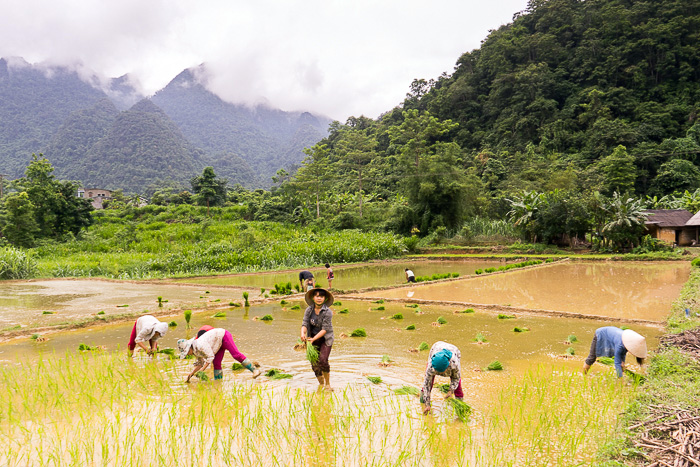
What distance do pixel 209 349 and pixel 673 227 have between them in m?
29.3

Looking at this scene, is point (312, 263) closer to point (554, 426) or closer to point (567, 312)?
point (567, 312)

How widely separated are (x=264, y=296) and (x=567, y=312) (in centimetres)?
891

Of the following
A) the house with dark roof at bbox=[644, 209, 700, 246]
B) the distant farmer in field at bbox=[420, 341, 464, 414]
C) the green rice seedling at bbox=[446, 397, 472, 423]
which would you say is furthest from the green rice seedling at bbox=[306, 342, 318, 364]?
the house with dark roof at bbox=[644, 209, 700, 246]

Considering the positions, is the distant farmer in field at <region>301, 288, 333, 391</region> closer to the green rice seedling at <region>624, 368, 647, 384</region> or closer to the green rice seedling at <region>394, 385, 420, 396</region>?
the green rice seedling at <region>394, 385, 420, 396</region>

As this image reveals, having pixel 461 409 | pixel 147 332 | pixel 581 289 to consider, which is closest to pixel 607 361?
pixel 461 409

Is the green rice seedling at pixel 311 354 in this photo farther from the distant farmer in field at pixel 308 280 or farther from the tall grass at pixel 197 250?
the tall grass at pixel 197 250

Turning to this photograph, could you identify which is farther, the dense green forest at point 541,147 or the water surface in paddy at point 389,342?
the dense green forest at point 541,147

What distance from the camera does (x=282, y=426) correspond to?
14.0ft

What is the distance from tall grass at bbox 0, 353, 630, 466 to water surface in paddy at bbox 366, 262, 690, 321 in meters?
6.29

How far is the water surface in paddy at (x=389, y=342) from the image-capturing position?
6156 mm

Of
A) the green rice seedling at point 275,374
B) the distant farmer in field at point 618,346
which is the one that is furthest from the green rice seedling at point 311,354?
the distant farmer in field at point 618,346

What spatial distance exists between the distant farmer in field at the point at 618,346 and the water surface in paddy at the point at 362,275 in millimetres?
10618

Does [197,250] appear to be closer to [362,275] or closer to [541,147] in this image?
[362,275]

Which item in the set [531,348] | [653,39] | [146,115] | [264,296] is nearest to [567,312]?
[531,348]
